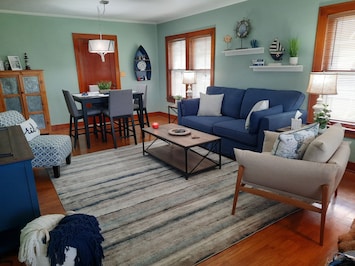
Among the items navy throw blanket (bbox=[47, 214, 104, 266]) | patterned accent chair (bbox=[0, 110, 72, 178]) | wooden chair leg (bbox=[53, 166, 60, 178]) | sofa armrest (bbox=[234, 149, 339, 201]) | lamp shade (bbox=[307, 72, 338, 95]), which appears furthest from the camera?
wooden chair leg (bbox=[53, 166, 60, 178])

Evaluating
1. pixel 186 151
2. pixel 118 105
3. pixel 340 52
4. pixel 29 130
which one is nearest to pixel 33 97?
pixel 118 105

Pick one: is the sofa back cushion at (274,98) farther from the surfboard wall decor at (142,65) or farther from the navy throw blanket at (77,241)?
the surfboard wall decor at (142,65)

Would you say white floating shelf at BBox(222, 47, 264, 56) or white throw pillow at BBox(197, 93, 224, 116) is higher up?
white floating shelf at BBox(222, 47, 264, 56)

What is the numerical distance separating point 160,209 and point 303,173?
1.32m

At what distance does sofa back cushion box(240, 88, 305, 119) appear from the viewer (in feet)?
11.3

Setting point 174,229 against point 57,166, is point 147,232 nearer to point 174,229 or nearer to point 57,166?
point 174,229

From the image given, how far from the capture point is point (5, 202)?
171 cm

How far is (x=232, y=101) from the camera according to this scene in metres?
4.27

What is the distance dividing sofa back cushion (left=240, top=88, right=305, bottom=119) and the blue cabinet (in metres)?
3.15

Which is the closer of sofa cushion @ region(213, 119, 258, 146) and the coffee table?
the coffee table

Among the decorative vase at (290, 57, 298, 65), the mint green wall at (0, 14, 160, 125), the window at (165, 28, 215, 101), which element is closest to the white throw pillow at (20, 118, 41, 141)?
the mint green wall at (0, 14, 160, 125)

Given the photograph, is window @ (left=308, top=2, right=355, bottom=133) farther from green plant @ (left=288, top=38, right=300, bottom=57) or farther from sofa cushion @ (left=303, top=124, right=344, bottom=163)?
sofa cushion @ (left=303, top=124, right=344, bottom=163)

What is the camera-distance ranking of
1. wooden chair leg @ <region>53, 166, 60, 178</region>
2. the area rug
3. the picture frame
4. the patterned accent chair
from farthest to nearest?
1. the picture frame
2. wooden chair leg @ <region>53, 166, 60, 178</region>
3. the patterned accent chair
4. the area rug

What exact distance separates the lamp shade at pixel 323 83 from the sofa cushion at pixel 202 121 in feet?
4.71
